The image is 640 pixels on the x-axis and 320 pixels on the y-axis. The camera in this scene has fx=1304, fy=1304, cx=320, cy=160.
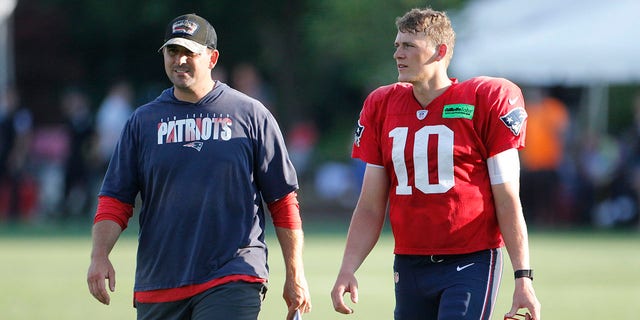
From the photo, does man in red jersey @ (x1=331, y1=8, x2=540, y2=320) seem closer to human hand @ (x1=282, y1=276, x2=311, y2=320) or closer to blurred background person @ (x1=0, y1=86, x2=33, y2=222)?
human hand @ (x1=282, y1=276, x2=311, y2=320)

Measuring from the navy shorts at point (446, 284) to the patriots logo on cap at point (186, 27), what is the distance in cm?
154

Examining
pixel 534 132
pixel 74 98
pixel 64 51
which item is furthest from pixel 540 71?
pixel 64 51

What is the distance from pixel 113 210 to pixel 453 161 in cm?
168

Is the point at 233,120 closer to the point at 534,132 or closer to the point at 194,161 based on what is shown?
the point at 194,161

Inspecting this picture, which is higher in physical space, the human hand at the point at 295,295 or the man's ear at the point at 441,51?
the man's ear at the point at 441,51

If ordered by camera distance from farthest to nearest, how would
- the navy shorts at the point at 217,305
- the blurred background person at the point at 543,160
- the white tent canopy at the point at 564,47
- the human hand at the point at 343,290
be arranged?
1. the white tent canopy at the point at 564,47
2. the blurred background person at the point at 543,160
3. the human hand at the point at 343,290
4. the navy shorts at the point at 217,305

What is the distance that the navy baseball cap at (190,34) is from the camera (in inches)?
251

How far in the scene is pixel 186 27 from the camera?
6441 mm

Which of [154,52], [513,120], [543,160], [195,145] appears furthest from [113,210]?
[154,52]

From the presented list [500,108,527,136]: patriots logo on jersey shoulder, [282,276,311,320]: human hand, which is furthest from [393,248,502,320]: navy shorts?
[500,108,527,136]: patriots logo on jersey shoulder

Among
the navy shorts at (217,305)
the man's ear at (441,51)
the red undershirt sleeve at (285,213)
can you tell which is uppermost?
the man's ear at (441,51)

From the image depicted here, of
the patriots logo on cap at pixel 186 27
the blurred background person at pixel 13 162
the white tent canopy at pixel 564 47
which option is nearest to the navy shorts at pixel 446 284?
the patriots logo on cap at pixel 186 27

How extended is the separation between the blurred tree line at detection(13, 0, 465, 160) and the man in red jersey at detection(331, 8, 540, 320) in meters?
22.7

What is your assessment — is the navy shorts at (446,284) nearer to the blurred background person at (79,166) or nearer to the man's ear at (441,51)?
the man's ear at (441,51)
